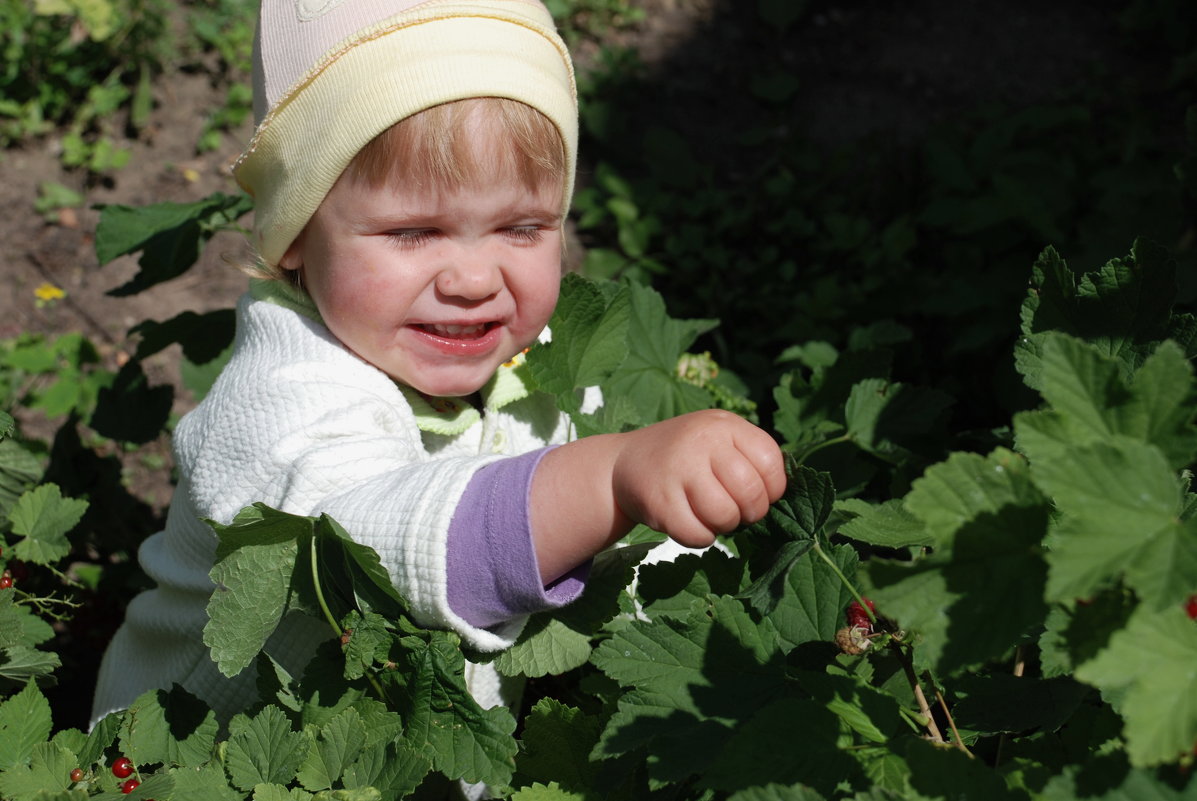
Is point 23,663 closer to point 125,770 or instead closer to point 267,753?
point 125,770

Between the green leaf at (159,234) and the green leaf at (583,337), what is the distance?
676mm

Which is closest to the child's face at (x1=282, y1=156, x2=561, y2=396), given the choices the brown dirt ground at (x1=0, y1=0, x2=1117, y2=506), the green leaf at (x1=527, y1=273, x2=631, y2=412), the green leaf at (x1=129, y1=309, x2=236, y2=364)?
the green leaf at (x1=527, y1=273, x2=631, y2=412)

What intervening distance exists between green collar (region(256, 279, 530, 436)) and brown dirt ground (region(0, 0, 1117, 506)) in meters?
1.43

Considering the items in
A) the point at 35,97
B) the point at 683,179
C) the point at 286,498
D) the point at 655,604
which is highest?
the point at 286,498

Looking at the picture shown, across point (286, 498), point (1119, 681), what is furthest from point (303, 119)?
point (1119, 681)

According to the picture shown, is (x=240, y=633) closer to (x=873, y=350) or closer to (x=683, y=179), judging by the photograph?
(x=873, y=350)

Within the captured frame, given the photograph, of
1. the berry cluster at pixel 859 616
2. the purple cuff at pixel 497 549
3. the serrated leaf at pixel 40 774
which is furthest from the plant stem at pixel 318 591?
the berry cluster at pixel 859 616

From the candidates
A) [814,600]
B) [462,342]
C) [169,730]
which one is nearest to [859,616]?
[814,600]

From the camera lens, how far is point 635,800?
1276 millimetres

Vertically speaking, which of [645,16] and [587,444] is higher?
[587,444]

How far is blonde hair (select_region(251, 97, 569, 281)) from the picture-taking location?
1.42 m

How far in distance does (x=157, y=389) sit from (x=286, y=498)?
1090mm

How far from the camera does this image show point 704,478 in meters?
1.13

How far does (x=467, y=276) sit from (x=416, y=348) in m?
0.13
